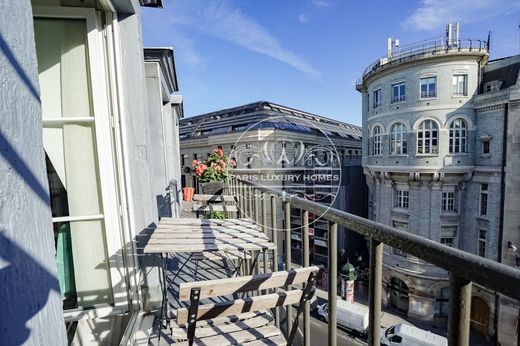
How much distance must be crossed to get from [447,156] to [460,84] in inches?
147

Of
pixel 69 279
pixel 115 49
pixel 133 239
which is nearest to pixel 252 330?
pixel 133 239

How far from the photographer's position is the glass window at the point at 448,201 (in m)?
14.0

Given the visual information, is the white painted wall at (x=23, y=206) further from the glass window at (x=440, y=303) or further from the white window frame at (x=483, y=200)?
the glass window at (x=440, y=303)

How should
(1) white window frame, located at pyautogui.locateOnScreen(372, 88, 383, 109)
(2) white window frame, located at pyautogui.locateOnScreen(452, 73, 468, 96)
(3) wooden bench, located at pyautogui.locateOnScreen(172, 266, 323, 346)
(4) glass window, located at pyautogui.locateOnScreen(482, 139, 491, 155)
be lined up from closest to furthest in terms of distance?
(3) wooden bench, located at pyautogui.locateOnScreen(172, 266, 323, 346)
(4) glass window, located at pyautogui.locateOnScreen(482, 139, 491, 155)
(2) white window frame, located at pyautogui.locateOnScreen(452, 73, 468, 96)
(1) white window frame, located at pyautogui.locateOnScreen(372, 88, 383, 109)

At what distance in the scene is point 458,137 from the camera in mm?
→ 13508

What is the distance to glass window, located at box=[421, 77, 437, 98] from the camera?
44.5ft

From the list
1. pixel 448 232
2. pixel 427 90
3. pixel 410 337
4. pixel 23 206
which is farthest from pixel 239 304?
pixel 448 232

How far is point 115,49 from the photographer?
2092 millimetres

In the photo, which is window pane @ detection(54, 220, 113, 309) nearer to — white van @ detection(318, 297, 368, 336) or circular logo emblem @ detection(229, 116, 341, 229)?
circular logo emblem @ detection(229, 116, 341, 229)

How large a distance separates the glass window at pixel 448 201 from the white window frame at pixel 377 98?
616cm

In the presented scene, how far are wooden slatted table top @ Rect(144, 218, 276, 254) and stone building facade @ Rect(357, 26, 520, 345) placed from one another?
13.1 metres

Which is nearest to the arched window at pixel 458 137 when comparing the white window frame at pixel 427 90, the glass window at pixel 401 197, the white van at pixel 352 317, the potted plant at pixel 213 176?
the white window frame at pixel 427 90

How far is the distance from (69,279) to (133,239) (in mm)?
564

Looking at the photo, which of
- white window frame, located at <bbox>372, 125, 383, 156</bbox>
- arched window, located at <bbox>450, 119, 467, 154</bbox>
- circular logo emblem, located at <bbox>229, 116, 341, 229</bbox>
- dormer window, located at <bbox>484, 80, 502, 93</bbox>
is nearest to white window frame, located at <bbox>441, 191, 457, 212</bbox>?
arched window, located at <bbox>450, 119, 467, 154</bbox>
